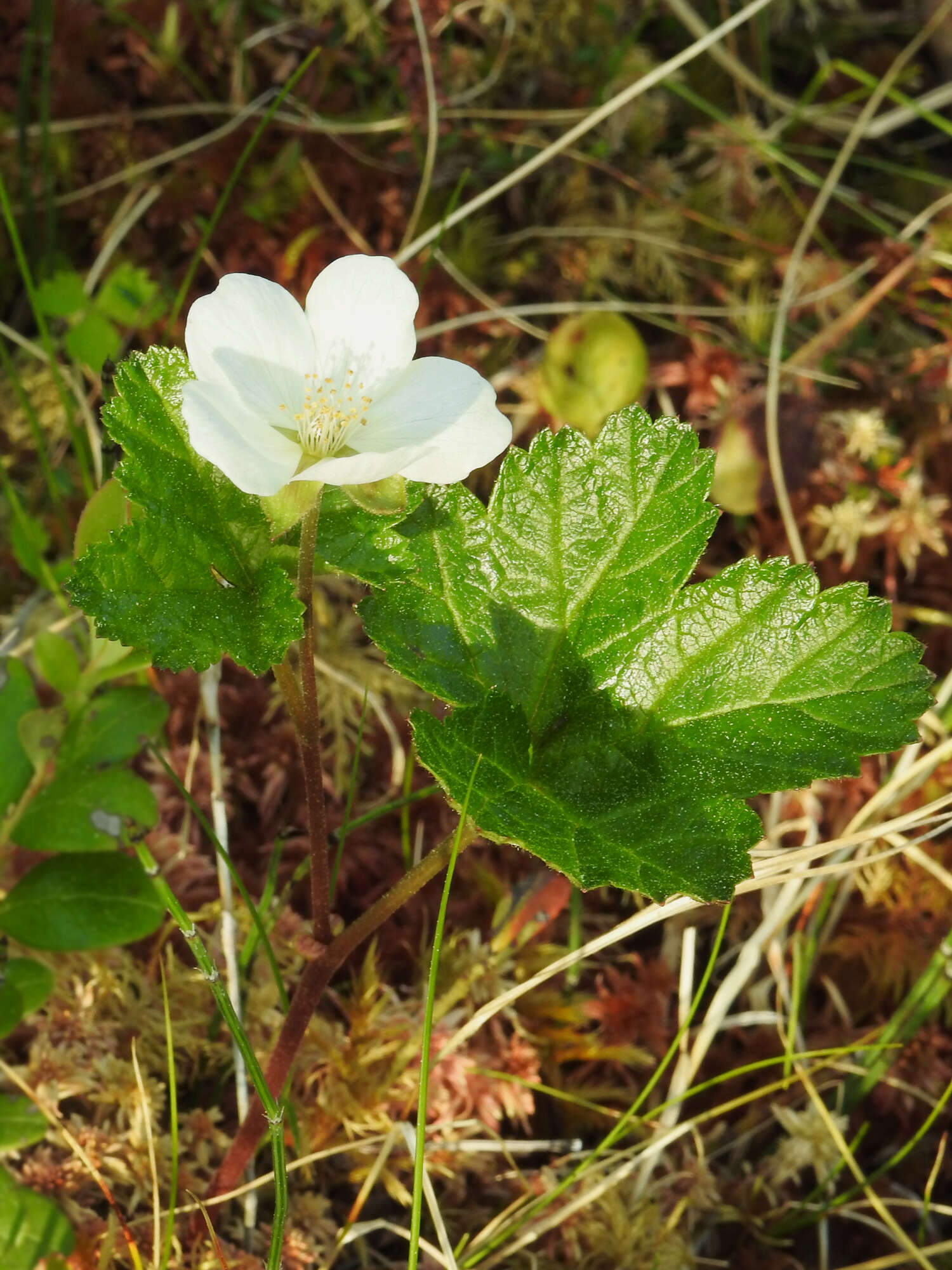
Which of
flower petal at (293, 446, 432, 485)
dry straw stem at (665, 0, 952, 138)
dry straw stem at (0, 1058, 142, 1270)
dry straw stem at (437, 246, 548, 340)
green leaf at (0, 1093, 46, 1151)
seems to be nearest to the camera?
flower petal at (293, 446, 432, 485)

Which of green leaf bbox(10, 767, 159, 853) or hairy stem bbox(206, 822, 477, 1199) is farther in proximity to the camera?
green leaf bbox(10, 767, 159, 853)

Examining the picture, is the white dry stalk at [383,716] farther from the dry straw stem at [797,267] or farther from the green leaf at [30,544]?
the dry straw stem at [797,267]

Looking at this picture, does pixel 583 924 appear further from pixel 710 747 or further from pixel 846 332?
pixel 846 332

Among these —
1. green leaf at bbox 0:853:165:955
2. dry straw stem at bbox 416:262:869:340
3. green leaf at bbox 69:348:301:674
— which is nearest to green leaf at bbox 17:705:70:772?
green leaf at bbox 0:853:165:955

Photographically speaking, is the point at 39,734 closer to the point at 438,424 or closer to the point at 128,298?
the point at 438,424

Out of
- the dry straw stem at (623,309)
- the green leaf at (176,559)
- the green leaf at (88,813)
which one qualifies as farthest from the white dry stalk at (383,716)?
the green leaf at (176,559)

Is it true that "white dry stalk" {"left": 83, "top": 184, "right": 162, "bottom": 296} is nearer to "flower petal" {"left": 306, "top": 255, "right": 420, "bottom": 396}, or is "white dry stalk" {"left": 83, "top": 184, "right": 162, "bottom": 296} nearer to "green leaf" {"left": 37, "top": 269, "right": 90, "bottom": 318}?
"green leaf" {"left": 37, "top": 269, "right": 90, "bottom": 318}

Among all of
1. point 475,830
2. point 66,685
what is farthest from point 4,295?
point 475,830
